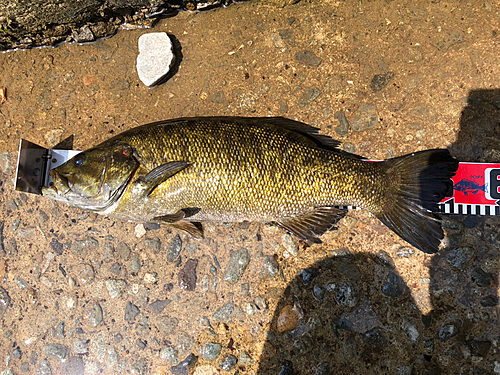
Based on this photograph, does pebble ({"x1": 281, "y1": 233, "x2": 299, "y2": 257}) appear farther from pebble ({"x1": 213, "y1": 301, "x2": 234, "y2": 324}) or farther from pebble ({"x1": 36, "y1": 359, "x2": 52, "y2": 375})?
pebble ({"x1": 36, "y1": 359, "x2": 52, "y2": 375})

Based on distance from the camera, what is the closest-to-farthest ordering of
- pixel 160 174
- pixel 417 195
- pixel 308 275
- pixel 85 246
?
pixel 160 174 → pixel 417 195 → pixel 308 275 → pixel 85 246

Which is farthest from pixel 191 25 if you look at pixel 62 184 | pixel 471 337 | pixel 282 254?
pixel 471 337

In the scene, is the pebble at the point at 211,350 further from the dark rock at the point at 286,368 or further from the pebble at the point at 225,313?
the dark rock at the point at 286,368

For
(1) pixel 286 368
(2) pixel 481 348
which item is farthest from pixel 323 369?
(2) pixel 481 348

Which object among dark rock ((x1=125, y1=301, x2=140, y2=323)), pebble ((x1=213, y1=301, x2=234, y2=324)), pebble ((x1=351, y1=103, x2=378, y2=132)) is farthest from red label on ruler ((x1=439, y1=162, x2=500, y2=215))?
dark rock ((x1=125, y1=301, x2=140, y2=323))

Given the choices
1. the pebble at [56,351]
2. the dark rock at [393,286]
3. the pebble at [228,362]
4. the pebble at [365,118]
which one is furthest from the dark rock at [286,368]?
the pebble at [365,118]

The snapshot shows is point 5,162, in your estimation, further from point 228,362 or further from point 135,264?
point 228,362
